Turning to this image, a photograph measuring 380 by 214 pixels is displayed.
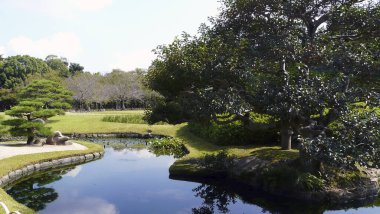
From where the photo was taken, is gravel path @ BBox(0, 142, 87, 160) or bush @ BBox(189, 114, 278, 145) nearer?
gravel path @ BBox(0, 142, 87, 160)

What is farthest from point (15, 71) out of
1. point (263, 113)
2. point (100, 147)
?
point (263, 113)

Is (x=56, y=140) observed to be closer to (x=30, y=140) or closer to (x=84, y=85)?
(x=30, y=140)

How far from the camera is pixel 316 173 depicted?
43.6 feet

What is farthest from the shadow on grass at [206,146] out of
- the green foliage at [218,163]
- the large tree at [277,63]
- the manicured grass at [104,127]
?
the large tree at [277,63]

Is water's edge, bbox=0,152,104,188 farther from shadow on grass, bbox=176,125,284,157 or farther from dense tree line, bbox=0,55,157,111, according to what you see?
dense tree line, bbox=0,55,157,111

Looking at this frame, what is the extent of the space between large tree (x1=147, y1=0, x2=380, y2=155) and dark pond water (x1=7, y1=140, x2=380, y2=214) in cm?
311

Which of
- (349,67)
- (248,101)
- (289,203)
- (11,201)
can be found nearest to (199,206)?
(289,203)

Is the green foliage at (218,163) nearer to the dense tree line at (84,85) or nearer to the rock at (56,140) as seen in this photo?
the rock at (56,140)

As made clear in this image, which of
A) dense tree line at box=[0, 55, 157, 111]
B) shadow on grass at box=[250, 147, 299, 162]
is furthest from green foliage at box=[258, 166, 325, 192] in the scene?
dense tree line at box=[0, 55, 157, 111]

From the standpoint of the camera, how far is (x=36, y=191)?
14414mm

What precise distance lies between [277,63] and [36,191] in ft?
36.4

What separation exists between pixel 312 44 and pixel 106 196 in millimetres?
9571

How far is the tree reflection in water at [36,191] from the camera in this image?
42.3 feet

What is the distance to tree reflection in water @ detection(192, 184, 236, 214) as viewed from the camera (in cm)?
1214
